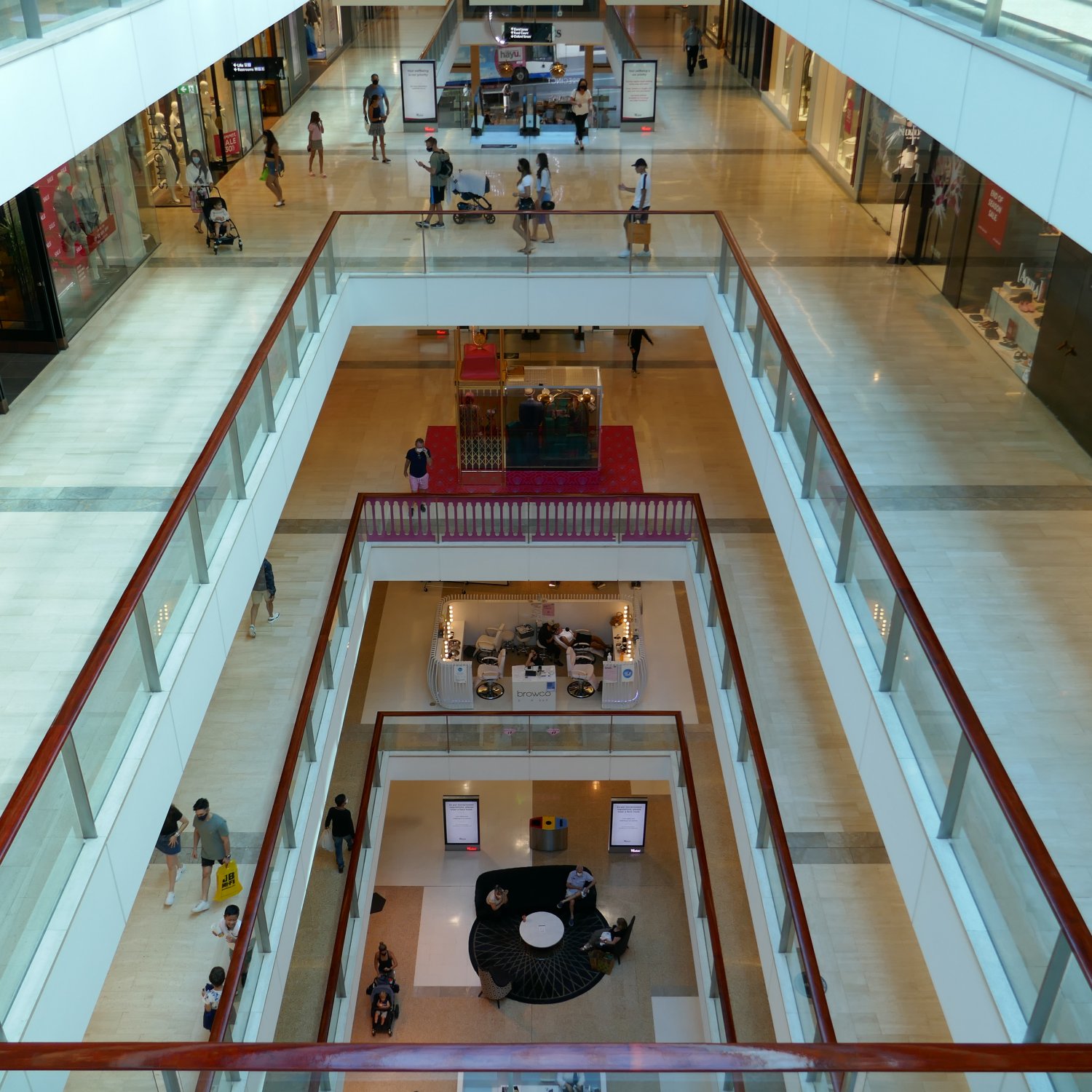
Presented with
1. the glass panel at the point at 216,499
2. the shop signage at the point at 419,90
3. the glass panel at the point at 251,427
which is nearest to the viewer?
the glass panel at the point at 216,499

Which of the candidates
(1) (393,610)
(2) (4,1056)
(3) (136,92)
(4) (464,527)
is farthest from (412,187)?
(2) (4,1056)

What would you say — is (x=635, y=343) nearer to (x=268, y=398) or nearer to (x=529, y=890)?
(x=529, y=890)

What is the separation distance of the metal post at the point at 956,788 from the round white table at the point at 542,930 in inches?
466

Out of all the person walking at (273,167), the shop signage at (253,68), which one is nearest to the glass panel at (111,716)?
the person walking at (273,167)

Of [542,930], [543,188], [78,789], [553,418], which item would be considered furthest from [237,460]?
[542,930]

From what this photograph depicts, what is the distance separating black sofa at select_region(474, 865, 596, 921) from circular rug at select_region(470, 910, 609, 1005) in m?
0.15

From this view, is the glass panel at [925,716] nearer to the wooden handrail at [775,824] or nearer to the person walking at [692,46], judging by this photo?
the wooden handrail at [775,824]

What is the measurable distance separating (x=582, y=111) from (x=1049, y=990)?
19045mm

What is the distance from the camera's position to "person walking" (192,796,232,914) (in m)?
8.85

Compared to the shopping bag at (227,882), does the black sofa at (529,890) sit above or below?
below

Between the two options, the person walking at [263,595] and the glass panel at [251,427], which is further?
the person walking at [263,595]

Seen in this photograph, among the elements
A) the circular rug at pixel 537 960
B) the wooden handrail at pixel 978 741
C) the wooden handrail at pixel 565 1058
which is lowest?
the circular rug at pixel 537 960

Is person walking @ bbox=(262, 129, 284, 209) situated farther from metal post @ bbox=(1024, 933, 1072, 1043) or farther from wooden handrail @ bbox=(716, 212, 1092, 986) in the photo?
metal post @ bbox=(1024, 933, 1072, 1043)

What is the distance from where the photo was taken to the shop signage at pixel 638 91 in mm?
20641
